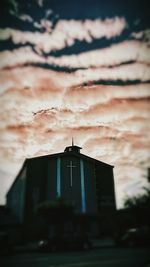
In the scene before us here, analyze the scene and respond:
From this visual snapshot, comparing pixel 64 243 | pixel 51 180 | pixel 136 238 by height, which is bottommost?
pixel 64 243

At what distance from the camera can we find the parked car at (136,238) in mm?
17938

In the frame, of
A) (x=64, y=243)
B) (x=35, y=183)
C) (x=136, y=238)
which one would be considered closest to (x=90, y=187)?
(x=35, y=183)

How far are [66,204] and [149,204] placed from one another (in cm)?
922

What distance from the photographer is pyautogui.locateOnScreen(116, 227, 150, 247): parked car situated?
17.9m

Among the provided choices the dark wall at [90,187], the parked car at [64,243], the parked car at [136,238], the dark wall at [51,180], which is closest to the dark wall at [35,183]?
the dark wall at [51,180]

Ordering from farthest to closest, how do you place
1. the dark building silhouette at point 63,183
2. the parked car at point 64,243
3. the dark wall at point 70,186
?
1. the dark building silhouette at point 63,183
2. the dark wall at point 70,186
3. the parked car at point 64,243

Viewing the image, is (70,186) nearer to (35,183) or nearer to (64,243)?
(35,183)

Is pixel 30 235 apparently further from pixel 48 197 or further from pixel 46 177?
pixel 46 177

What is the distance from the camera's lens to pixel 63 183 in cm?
2475

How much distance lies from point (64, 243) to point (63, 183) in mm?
9670

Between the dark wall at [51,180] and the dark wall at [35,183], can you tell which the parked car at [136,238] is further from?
the dark wall at [35,183]

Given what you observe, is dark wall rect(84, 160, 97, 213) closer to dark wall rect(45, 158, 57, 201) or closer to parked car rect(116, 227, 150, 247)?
dark wall rect(45, 158, 57, 201)

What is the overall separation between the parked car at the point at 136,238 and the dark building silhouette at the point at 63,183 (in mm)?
7050

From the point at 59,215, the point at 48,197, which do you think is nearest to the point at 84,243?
the point at 59,215
